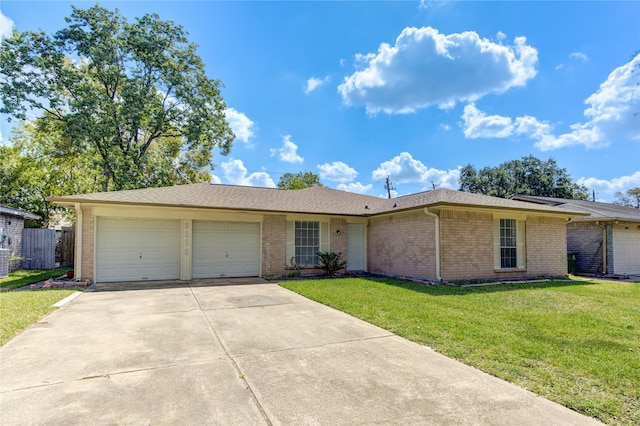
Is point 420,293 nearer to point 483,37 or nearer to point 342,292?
point 342,292

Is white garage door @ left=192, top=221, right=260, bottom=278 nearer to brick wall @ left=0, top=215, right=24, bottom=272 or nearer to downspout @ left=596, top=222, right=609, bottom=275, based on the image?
brick wall @ left=0, top=215, right=24, bottom=272

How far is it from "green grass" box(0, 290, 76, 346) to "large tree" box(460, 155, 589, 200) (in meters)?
36.1

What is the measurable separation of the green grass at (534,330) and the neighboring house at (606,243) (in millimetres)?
4652

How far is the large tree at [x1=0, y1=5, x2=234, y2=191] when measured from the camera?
59.6 ft

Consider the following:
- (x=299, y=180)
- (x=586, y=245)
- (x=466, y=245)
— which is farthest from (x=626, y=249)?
(x=299, y=180)

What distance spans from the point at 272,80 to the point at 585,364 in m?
15.7

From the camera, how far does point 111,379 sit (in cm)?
365

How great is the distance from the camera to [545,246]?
12820 mm

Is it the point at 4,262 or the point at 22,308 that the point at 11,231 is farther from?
the point at 22,308

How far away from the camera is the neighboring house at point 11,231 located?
13.3 m

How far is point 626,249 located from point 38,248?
2650 cm

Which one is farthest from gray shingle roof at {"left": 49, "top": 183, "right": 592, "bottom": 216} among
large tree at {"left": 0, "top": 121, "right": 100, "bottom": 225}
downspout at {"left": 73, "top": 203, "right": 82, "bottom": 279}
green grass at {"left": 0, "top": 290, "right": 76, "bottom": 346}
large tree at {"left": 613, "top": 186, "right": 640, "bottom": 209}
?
large tree at {"left": 613, "top": 186, "right": 640, "bottom": 209}

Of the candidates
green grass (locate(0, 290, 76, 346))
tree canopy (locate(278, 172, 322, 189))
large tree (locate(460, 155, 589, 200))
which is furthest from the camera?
tree canopy (locate(278, 172, 322, 189))

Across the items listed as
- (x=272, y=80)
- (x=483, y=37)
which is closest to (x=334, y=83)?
(x=272, y=80)
